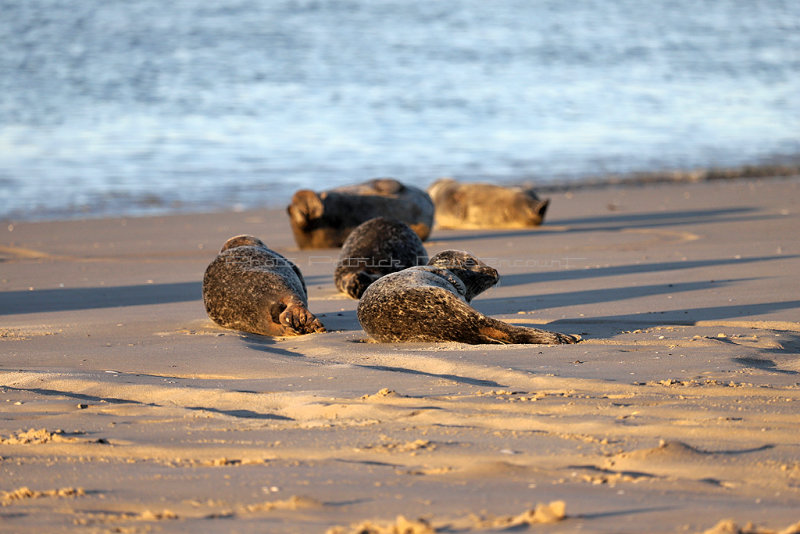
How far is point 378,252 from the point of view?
7.56 m

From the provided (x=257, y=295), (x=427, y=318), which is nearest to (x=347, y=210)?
(x=257, y=295)

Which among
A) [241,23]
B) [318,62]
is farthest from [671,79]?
[241,23]

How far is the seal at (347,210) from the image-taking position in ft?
33.1

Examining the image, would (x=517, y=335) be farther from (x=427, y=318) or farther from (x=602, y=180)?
(x=602, y=180)

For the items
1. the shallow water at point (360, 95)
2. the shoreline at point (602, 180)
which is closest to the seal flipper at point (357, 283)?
the shoreline at point (602, 180)

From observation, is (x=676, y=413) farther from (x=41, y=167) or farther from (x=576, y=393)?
(x=41, y=167)

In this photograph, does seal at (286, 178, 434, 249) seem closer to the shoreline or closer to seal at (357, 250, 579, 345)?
the shoreline

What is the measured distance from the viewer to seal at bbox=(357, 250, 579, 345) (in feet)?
17.3

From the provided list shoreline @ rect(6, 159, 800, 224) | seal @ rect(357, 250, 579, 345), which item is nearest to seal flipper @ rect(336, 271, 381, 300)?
seal @ rect(357, 250, 579, 345)

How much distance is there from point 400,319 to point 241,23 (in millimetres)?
39313

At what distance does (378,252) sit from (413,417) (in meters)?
3.79

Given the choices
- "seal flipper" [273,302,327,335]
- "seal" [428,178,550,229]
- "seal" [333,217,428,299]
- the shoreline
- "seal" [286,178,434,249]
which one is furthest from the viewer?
the shoreline

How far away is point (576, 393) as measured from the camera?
414cm

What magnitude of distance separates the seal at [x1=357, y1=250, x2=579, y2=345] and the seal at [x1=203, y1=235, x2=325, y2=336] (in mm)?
516
